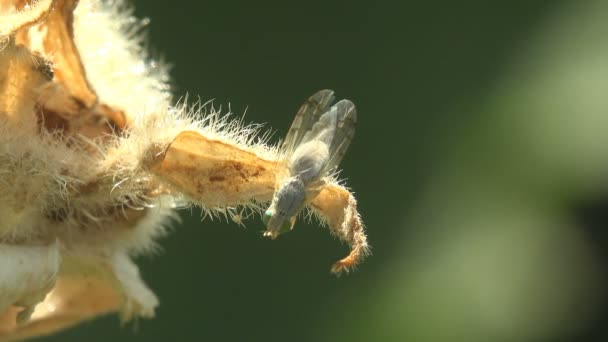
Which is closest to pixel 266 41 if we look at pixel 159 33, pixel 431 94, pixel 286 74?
pixel 286 74

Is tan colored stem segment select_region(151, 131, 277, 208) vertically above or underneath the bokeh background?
above

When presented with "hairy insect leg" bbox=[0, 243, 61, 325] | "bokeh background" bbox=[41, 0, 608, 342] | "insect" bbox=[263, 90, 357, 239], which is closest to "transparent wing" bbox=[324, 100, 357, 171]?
"insect" bbox=[263, 90, 357, 239]

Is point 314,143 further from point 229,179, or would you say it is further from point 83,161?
point 83,161

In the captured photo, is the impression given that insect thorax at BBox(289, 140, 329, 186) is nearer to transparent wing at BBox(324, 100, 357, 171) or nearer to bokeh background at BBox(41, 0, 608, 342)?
transparent wing at BBox(324, 100, 357, 171)

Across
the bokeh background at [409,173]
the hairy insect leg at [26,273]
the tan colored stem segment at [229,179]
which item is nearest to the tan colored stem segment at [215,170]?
the tan colored stem segment at [229,179]

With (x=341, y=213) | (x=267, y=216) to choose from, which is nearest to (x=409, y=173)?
(x=341, y=213)

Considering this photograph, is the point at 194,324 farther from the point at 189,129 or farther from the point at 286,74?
the point at 189,129
